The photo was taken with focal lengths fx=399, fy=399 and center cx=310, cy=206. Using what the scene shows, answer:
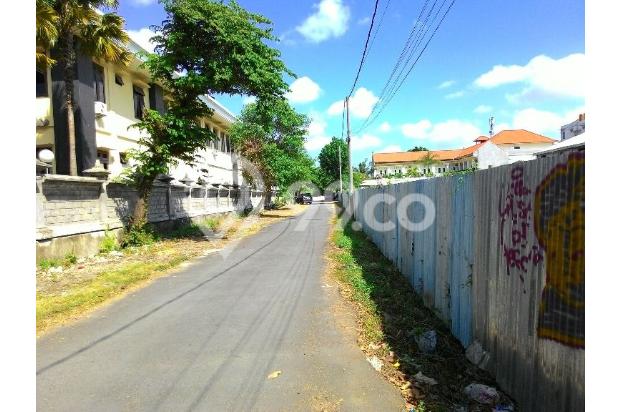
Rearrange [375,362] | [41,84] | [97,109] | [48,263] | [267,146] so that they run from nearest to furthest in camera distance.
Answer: [375,362] → [48,263] → [41,84] → [97,109] → [267,146]

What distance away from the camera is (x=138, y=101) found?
62.3 ft

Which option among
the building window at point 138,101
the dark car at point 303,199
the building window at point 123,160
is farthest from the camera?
the dark car at point 303,199

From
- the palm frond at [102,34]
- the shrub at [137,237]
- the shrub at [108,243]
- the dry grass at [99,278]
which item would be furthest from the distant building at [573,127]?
the shrub at [108,243]

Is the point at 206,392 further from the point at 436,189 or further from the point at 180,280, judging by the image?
the point at 180,280

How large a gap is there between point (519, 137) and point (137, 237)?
204ft

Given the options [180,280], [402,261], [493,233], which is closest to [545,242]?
[493,233]

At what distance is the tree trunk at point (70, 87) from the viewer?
13.0 m

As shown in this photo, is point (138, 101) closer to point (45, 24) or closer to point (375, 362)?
point (45, 24)

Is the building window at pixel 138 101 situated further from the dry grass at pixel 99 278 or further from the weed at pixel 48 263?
the weed at pixel 48 263

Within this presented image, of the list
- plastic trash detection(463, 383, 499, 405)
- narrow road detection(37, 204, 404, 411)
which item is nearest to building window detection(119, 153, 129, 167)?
narrow road detection(37, 204, 404, 411)

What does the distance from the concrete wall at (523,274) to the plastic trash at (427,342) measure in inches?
12.6

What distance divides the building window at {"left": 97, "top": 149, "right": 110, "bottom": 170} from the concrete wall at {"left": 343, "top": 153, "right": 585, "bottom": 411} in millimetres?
14939

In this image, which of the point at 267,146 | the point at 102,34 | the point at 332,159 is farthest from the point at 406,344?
the point at 332,159
